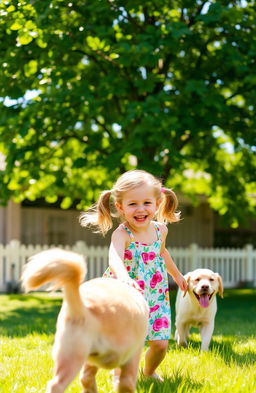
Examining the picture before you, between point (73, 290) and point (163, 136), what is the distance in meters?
6.03

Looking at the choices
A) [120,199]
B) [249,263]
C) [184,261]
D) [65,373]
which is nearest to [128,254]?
[120,199]

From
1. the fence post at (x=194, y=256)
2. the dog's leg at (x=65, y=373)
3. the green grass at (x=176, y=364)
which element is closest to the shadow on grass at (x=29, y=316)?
the green grass at (x=176, y=364)

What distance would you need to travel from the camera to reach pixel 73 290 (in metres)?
2.37

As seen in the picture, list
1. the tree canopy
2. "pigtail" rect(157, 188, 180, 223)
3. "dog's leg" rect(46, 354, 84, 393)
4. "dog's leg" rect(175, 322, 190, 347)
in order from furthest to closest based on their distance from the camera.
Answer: the tree canopy → "dog's leg" rect(175, 322, 190, 347) → "pigtail" rect(157, 188, 180, 223) → "dog's leg" rect(46, 354, 84, 393)

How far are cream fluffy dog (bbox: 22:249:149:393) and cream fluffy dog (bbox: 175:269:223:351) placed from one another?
246cm

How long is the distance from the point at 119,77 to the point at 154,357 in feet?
20.4

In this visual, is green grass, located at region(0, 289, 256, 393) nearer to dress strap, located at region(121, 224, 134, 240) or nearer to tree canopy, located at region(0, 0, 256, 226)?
dress strap, located at region(121, 224, 134, 240)

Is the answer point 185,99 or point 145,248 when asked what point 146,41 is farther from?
point 145,248

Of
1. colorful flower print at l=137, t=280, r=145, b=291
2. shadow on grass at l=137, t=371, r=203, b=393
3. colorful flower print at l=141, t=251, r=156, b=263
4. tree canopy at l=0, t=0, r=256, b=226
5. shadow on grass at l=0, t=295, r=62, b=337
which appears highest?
tree canopy at l=0, t=0, r=256, b=226

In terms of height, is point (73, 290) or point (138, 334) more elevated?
point (73, 290)

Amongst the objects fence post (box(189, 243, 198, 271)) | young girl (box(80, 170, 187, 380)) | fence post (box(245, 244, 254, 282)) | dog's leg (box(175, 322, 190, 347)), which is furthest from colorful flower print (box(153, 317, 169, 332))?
fence post (box(245, 244, 254, 282))

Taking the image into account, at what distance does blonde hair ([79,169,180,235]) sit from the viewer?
144 inches

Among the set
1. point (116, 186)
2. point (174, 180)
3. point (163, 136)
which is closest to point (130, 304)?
point (116, 186)

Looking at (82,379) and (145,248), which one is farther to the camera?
(145,248)
